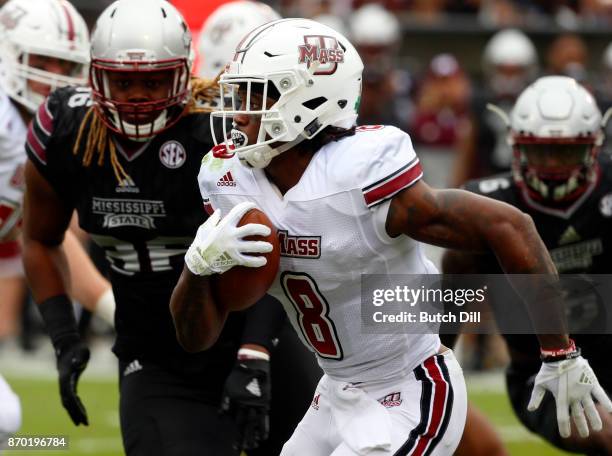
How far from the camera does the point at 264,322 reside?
3805 mm

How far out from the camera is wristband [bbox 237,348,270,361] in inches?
145

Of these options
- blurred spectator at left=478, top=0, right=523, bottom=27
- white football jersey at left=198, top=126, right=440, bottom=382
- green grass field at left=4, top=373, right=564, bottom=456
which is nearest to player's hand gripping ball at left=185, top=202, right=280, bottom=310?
white football jersey at left=198, top=126, right=440, bottom=382

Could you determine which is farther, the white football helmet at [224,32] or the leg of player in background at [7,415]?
the white football helmet at [224,32]

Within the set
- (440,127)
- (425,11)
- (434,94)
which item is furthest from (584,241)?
(425,11)

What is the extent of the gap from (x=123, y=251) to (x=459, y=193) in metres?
1.31

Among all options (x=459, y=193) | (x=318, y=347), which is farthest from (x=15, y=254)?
(x=459, y=193)

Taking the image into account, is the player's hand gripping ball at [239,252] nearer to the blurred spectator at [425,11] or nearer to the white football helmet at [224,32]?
the white football helmet at [224,32]

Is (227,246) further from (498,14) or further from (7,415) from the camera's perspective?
(498,14)

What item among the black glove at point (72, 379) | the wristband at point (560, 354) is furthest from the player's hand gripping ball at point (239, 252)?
the black glove at point (72, 379)

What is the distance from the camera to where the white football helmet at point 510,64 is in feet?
32.2

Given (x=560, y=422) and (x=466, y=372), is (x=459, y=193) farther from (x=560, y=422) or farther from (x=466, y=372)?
(x=466, y=372)

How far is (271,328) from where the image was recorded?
3.80m

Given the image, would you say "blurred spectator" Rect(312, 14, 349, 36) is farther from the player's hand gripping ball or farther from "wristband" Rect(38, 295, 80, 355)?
the player's hand gripping ball

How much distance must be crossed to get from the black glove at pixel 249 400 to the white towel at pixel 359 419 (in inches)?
11.3
